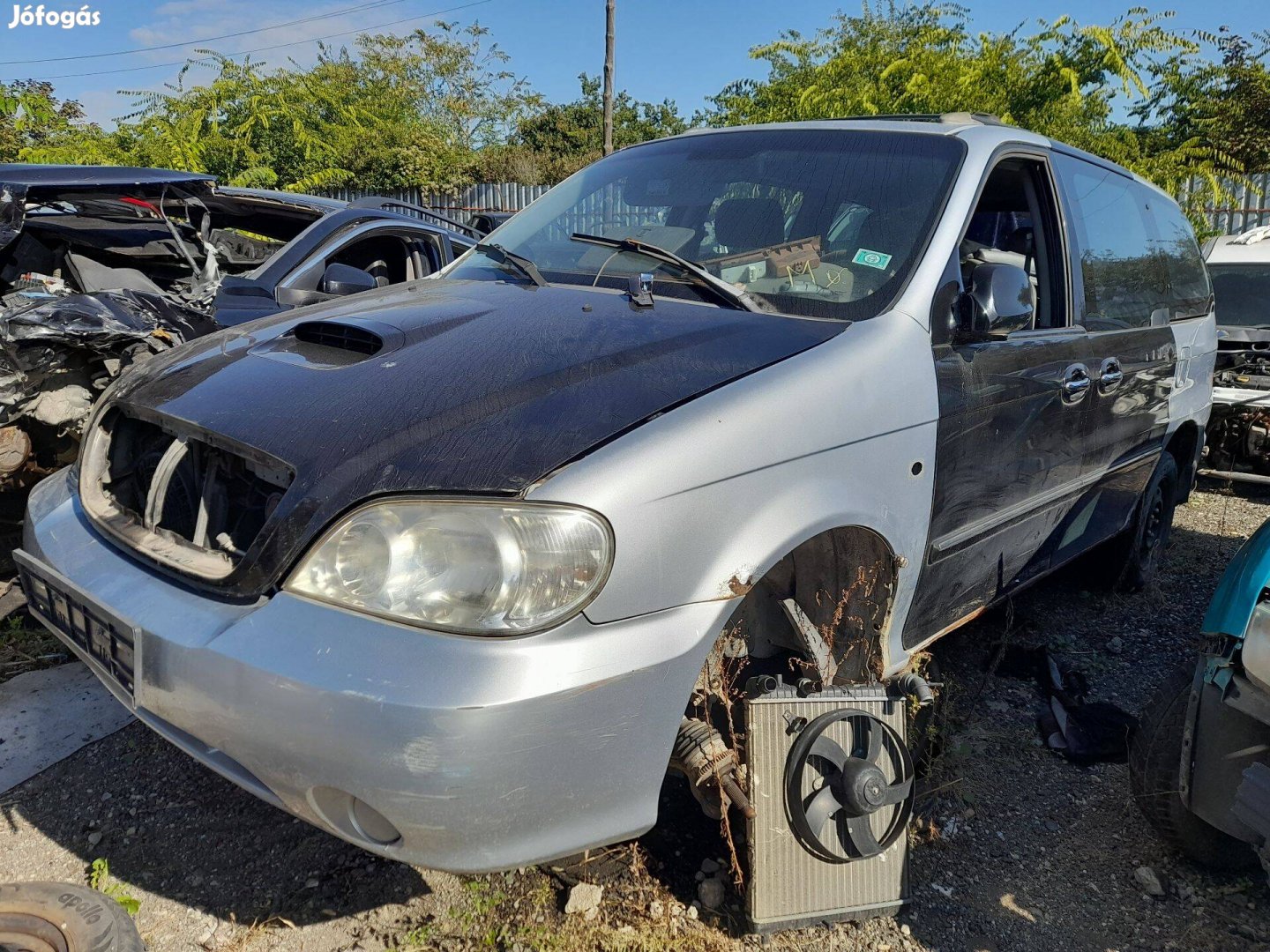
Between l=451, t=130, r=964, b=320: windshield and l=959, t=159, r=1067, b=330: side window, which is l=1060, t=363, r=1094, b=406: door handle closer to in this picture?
l=959, t=159, r=1067, b=330: side window

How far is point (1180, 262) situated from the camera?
428 cm

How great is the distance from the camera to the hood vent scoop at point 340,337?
227cm

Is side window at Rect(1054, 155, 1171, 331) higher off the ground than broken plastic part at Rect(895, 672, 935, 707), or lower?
higher

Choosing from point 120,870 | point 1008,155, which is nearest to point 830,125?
point 1008,155

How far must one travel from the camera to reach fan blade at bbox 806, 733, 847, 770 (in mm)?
2133

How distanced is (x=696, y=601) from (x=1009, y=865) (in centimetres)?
139

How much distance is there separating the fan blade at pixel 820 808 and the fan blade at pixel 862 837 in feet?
0.17

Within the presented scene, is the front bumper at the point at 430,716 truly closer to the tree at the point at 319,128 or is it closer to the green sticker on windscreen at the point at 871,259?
the green sticker on windscreen at the point at 871,259

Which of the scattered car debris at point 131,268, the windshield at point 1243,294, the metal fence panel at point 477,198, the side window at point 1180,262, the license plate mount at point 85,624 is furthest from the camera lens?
the metal fence panel at point 477,198

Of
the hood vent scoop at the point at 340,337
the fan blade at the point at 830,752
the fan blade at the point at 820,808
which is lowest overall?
the fan blade at the point at 820,808

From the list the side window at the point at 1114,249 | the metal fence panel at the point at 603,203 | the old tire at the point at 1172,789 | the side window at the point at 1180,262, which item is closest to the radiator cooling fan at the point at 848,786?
the old tire at the point at 1172,789

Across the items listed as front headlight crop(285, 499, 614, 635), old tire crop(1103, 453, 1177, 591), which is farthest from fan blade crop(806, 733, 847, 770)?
old tire crop(1103, 453, 1177, 591)

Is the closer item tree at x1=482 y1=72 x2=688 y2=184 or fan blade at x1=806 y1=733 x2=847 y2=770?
fan blade at x1=806 y1=733 x2=847 y2=770

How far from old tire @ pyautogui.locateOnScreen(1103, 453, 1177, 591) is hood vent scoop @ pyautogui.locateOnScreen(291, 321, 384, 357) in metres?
3.36
